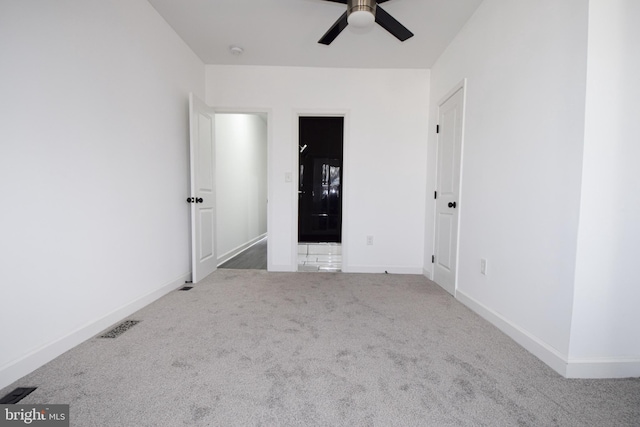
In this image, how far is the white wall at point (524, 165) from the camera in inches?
56.2

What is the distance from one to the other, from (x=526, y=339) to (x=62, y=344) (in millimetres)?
2764

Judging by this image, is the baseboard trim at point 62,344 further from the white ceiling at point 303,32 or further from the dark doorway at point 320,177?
the dark doorway at point 320,177

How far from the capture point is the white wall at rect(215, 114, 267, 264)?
13.3 ft

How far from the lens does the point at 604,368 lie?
4.63 feet

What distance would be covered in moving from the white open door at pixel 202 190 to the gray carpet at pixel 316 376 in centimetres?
87

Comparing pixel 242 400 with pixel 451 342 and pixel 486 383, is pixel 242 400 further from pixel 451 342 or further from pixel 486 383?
pixel 451 342

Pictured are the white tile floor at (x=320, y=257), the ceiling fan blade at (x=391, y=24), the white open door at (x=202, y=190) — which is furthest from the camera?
the white tile floor at (x=320, y=257)

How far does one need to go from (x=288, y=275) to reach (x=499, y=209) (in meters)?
2.28

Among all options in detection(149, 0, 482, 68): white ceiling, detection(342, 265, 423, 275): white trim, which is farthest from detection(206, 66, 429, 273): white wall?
detection(149, 0, 482, 68): white ceiling

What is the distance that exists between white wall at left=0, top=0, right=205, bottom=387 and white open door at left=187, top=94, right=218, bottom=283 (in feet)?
0.85

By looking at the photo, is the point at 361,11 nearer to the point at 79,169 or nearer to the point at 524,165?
the point at 524,165

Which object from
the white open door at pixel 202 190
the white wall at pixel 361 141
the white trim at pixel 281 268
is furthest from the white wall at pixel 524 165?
the white open door at pixel 202 190

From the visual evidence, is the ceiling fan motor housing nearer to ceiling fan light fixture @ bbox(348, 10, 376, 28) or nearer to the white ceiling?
ceiling fan light fixture @ bbox(348, 10, 376, 28)

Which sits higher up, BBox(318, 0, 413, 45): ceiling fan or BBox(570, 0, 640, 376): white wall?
BBox(318, 0, 413, 45): ceiling fan
